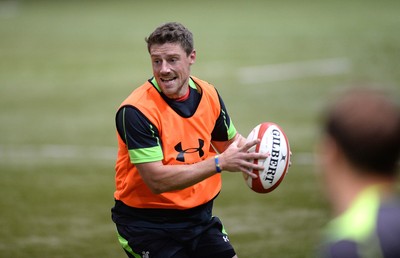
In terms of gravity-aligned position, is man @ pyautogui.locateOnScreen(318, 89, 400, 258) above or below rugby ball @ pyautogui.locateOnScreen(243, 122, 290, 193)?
below

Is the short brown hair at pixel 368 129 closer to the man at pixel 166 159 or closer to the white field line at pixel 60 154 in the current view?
the man at pixel 166 159

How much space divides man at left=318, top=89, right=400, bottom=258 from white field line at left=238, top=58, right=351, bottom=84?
18.1 m

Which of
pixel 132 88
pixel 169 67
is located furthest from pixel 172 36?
pixel 132 88

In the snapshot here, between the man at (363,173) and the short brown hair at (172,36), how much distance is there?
3335 mm

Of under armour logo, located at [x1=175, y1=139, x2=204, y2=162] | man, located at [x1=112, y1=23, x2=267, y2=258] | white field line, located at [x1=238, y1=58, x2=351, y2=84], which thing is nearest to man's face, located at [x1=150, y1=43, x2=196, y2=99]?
man, located at [x1=112, y1=23, x2=267, y2=258]

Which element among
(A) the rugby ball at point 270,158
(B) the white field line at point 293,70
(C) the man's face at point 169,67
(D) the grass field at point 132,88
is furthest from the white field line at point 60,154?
(C) the man's face at point 169,67

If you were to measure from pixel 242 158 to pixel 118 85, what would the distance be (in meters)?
15.5

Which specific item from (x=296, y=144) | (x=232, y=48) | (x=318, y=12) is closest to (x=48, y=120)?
(x=296, y=144)

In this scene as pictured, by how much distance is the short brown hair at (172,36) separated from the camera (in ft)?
21.0

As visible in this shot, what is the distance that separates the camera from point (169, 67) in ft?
20.9

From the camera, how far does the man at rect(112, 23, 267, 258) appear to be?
610 centimetres

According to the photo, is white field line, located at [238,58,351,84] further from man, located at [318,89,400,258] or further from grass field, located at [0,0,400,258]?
man, located at [318,89,400,258]

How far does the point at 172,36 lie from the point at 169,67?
26 cm

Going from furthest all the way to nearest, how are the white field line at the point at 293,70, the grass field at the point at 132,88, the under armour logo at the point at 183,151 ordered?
1. the white field line at the point at 293,70
2. the grass field at the point at 132,88
3. the under armour logo at the point at 183,151
